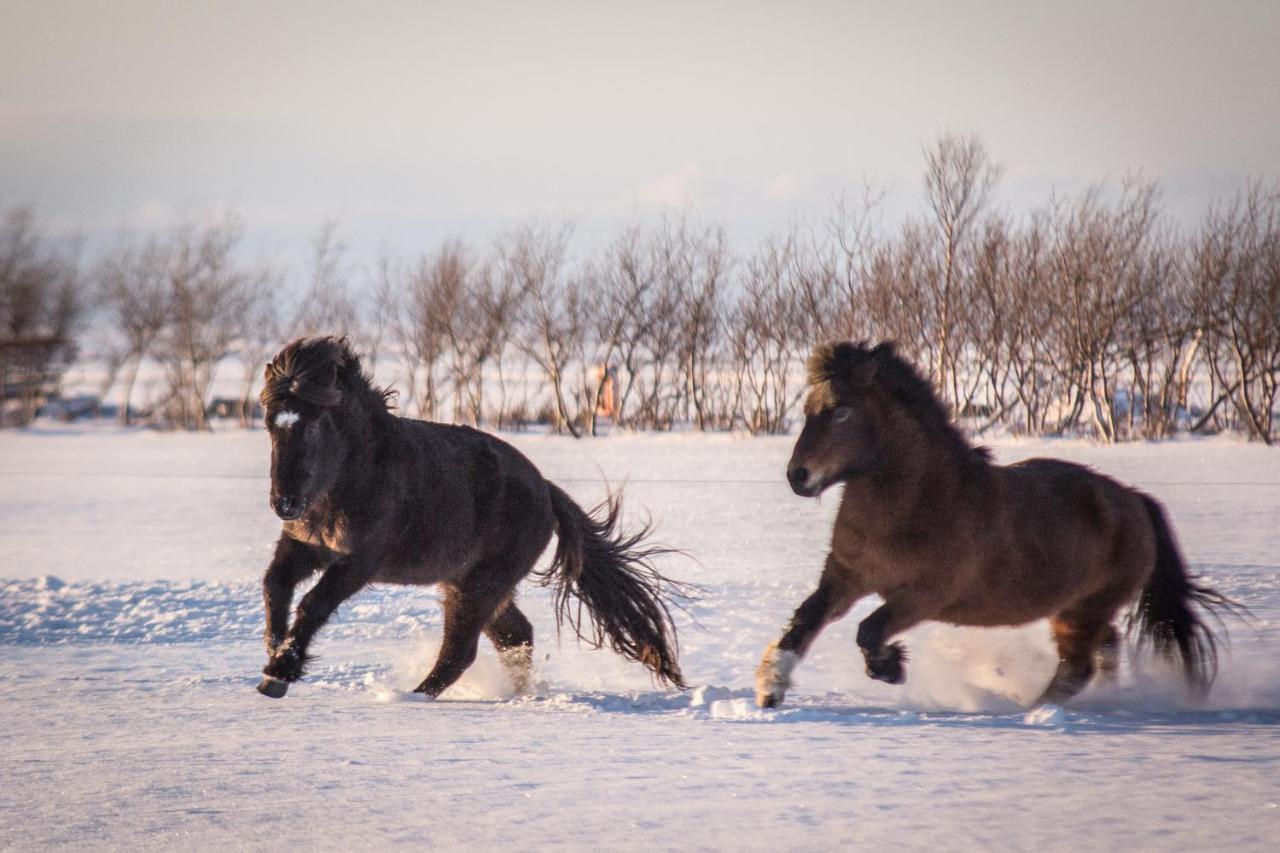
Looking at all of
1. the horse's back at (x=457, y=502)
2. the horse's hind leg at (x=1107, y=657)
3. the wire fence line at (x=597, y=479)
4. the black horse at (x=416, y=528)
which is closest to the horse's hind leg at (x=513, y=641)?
the black horse at (x=416, y=528)

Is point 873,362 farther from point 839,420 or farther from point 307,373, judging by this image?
point 307,373

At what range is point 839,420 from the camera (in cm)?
424

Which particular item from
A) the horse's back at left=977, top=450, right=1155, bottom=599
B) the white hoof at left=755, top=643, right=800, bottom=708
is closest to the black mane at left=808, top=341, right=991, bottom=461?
the horse's back at left=977, top=450, right=1155, bottom=599

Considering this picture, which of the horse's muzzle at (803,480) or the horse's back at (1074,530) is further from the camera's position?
the horse's back at (1074,530)

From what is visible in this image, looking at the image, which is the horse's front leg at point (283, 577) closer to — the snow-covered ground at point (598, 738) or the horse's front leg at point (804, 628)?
the snow-covered ground at point (598, 738)

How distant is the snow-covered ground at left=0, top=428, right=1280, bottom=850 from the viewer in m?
2.63

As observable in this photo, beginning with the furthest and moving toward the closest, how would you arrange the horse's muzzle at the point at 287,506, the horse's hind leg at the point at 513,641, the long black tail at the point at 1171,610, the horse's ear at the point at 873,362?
1. the horse's hind leg at the point at 513,641
2. the long black tail at the point at 1171,610
3. the horse's ear at the point at 873,362
4. the horse's muzzle at the point at 287,506

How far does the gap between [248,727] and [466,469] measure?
145 cm

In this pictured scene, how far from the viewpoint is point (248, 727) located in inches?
153

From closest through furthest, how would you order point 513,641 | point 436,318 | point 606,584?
point 513,641 → point 606,584 → point 436,318

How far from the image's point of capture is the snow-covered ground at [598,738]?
2.63m

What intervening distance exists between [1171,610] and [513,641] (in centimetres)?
262

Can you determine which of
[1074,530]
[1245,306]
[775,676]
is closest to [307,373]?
[775,676]

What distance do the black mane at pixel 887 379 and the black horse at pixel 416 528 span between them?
57.1 inches
